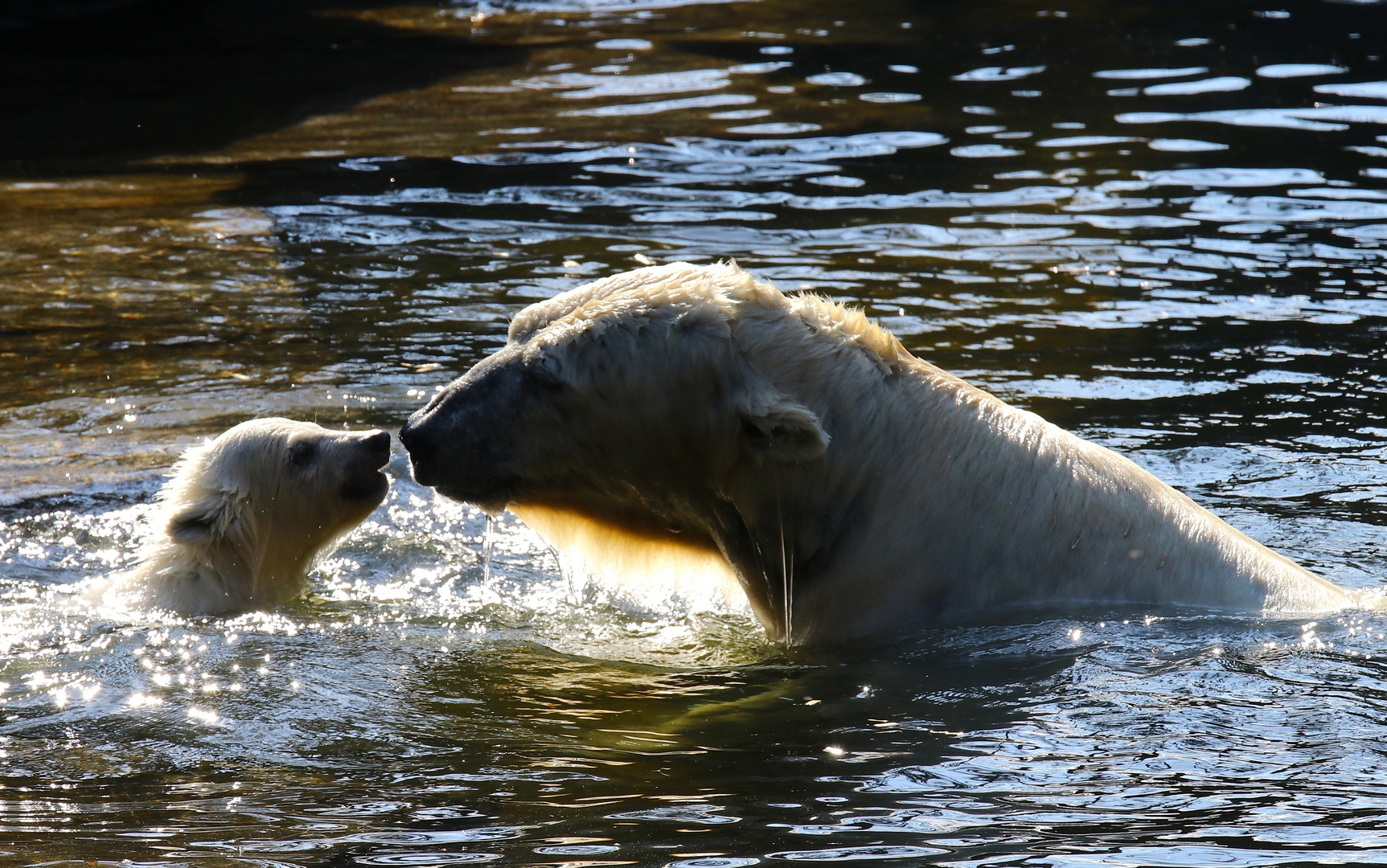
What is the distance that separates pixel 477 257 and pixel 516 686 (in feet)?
20.2

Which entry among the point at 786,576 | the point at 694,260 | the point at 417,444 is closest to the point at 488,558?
the point at 417,444

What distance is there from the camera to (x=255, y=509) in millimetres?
6590

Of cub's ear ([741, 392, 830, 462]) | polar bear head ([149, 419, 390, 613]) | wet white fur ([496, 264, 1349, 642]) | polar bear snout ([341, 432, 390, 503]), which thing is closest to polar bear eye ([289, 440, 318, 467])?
polar bear head ([149, 419, 390, 613])

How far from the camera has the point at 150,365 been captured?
28.7 ft

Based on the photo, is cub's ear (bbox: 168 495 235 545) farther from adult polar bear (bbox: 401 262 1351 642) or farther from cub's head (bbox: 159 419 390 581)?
adult polar bear (bbox: 401 262 1351 642)

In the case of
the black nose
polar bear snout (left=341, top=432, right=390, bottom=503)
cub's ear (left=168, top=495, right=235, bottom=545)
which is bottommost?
cub's ear (left=168, top=495, right=235, bottom=545)

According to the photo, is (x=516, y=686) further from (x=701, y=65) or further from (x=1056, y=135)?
(x=701, y=65)

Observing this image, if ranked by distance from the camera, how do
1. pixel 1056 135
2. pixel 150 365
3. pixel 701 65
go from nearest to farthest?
1. pixel 150 365
2. pixel 1056 135
3. pixel 701 65

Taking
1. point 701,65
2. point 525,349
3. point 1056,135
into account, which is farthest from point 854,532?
point 701,65

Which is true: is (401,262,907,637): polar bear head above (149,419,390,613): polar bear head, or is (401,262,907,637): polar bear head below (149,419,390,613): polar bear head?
above

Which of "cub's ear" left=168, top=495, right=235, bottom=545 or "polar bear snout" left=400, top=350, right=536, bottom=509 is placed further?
"cub's ear" left=168, top=495, right=235, bottom=545

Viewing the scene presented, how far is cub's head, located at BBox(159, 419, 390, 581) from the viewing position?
21.4 ft

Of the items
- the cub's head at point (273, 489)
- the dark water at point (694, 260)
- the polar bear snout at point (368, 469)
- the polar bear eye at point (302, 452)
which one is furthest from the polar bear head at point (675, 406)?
the polar bear eye at point (302, 452)

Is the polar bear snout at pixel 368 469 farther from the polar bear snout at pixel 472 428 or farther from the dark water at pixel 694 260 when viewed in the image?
the polar bear snout at pixel 472 428
